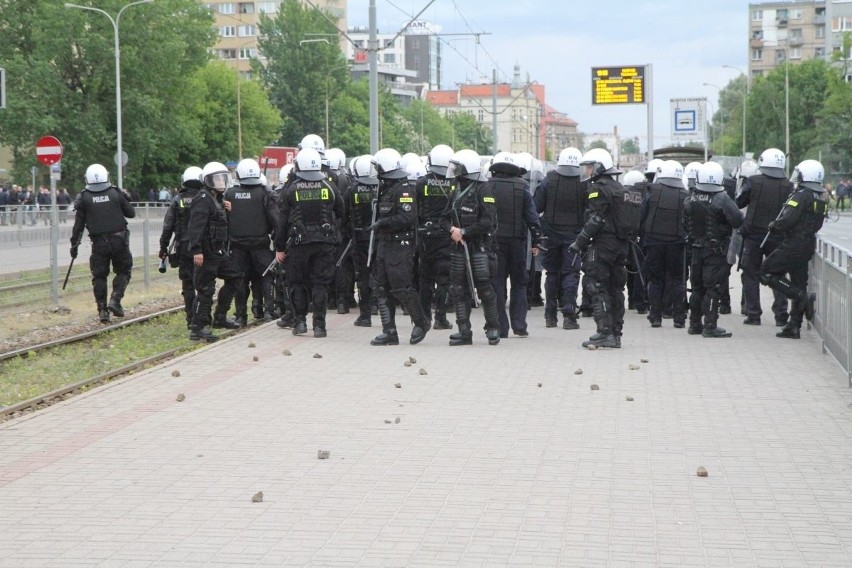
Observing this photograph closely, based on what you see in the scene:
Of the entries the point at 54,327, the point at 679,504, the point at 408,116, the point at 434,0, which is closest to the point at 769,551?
the point at 679,504

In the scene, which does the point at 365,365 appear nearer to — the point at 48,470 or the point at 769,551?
the point at 48,470

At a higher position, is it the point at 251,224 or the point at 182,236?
the point at 251,224

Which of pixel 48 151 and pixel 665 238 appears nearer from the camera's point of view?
pixel 665 238

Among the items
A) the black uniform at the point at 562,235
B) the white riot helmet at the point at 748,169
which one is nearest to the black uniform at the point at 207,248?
the black uniform at the point at 562,235

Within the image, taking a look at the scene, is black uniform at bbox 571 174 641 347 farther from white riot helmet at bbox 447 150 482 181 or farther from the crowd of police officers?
white riot helmet at bbox 447 150 482 181

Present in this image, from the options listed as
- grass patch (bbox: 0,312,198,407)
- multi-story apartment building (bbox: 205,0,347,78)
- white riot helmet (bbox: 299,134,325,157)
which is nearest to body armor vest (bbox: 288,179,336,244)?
grass patch (bbox: 0,312,198,407)

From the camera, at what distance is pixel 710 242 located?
14195 millimetres

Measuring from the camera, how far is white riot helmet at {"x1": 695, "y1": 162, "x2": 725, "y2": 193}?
47.2 feet

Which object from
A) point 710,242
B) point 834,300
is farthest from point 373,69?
point 834,300

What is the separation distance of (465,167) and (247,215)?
3.00 meters

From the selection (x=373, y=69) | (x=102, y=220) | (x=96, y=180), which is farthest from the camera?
(x=373, y=69)

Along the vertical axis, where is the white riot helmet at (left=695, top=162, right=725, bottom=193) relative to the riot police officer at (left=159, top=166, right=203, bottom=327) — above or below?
above

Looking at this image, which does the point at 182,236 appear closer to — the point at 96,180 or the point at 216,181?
the point at 216,181

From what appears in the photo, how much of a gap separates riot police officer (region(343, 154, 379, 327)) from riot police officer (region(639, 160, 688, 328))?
10.8ft
